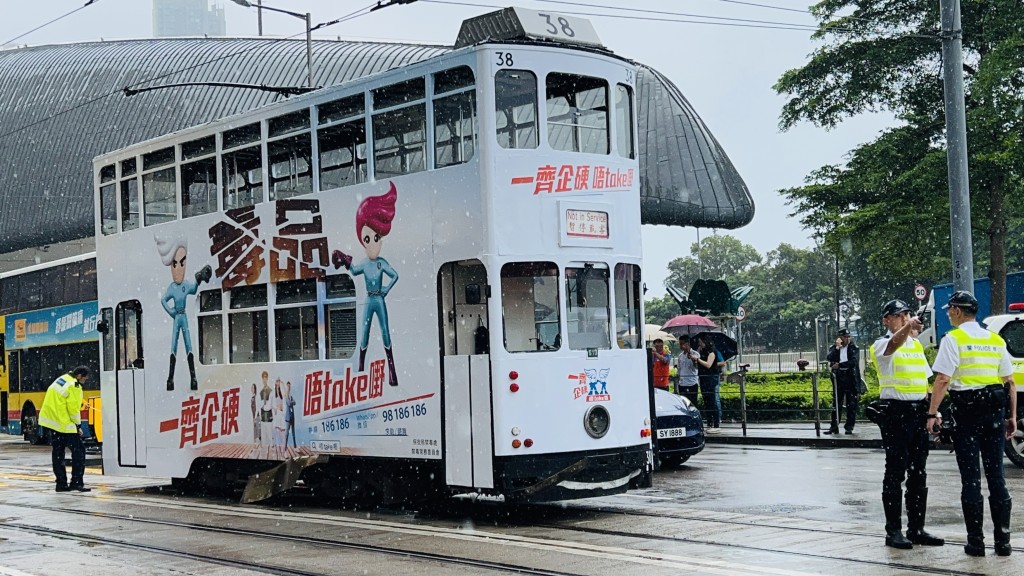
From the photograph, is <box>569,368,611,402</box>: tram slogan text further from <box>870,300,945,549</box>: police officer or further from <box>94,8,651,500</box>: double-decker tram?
<box>870,300,945,549</box>: police officer

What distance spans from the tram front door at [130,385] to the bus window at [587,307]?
6.79m

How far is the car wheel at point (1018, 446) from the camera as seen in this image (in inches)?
594

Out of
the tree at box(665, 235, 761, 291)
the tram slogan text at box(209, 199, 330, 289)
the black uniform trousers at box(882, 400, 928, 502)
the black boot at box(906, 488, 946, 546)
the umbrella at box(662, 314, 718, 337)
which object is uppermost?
the tree at box(665, 235, 761, 291)

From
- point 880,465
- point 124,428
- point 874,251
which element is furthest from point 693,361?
point 874,251

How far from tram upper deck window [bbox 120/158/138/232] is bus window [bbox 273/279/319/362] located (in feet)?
11.4

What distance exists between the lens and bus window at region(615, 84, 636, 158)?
13016mm

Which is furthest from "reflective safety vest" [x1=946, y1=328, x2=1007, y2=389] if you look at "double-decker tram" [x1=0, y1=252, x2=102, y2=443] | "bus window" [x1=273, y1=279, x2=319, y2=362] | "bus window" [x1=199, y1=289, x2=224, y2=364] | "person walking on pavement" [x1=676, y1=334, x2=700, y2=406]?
"double-decker tram" [x1=0, y1=252, x2=102, y2=443]

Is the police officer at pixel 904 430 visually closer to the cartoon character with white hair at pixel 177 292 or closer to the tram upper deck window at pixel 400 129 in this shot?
the tram upper deck window at pixel 400 129

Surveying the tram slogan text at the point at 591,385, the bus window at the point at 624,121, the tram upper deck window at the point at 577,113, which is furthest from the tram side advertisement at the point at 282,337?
the bus window at the point at 624,121

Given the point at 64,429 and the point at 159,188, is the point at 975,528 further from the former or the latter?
the point at 64,429

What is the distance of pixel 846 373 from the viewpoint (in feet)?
69.6

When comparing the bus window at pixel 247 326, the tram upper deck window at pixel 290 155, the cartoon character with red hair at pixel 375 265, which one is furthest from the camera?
the bus window at pixel 247 326

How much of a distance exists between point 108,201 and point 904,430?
11522 mm

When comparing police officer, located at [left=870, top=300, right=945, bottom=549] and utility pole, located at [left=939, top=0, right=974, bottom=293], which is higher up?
utility pole, located at [left=939, top=0, right=974, bottom=293]
